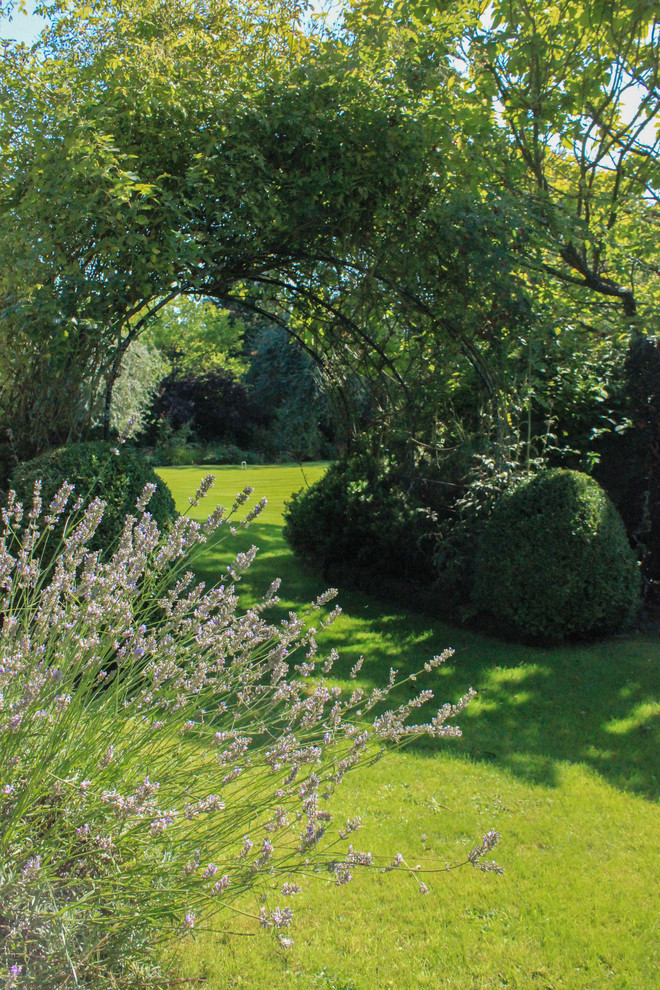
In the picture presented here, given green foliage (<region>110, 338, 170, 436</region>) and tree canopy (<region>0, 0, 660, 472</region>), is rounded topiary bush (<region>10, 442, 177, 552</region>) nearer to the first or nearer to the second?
tree canopy (<region>0, 0, 660, 472</region>)

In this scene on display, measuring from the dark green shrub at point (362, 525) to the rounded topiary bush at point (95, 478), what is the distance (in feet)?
7.83

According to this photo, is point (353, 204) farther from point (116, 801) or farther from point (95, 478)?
point (116, 801)

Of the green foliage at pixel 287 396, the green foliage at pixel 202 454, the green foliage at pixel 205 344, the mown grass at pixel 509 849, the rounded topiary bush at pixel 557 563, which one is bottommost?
the mown grass at pixel 509 849

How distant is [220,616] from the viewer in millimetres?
2277

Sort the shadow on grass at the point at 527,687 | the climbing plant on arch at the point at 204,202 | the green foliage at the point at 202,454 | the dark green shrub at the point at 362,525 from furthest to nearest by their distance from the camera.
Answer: the green foliage at the point at 202,454 < the dark green shrub at the point at 362,525 < the climbing plant on arch at the point at 204,202 < the shadow on grass at the point at 527,687

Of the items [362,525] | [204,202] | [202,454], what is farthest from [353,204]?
[202,454]

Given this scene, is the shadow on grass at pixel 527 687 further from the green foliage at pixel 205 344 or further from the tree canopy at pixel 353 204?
the green foliage at pixel 205 344

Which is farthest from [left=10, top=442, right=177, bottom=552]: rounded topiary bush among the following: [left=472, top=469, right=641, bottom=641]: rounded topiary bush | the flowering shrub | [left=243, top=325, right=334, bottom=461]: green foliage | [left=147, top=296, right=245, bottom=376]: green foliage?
[left=147, top=296, right=245, bottom=376]: green foliage

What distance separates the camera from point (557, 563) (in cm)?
598

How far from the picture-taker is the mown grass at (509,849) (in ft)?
8.50

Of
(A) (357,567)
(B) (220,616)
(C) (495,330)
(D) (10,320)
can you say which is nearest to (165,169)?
(D) (10,320)

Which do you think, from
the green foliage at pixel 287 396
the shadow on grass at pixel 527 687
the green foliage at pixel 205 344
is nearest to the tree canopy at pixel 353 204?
the shadow on grass at pixel 527 687

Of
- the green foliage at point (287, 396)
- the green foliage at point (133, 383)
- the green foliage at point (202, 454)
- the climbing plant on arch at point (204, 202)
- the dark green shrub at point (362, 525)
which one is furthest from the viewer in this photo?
the green foliage at point (202, 454)

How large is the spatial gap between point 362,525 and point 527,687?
269 centimetres
